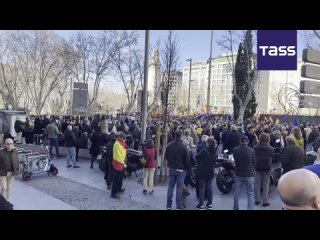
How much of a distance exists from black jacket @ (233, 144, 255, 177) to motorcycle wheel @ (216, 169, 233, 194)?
1875 mm

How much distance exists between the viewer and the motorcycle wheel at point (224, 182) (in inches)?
369

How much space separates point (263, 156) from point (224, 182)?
71.2 inches

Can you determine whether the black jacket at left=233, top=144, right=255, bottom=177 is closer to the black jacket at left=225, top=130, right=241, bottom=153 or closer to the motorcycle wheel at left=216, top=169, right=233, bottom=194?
the motorcycle wheel at left=216, top=169, right=233, bottom=194

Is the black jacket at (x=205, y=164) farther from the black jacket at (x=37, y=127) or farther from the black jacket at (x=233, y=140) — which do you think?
the black jacket at (x=37, y=127)

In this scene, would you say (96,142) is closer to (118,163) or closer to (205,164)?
(118,163)

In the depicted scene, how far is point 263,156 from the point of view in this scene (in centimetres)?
796

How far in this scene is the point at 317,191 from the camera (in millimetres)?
2213

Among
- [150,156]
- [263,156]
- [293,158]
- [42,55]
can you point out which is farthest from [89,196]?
[42,55]

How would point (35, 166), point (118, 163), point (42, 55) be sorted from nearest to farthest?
point (118, 163), point (35, 166), point (42, 55)

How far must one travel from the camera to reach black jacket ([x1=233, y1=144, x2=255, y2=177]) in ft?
24.4

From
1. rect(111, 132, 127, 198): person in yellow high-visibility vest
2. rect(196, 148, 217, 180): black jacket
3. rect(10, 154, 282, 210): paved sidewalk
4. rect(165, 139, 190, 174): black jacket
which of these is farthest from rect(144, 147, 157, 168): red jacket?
rect(196, 148, 217, 180): black jacket
